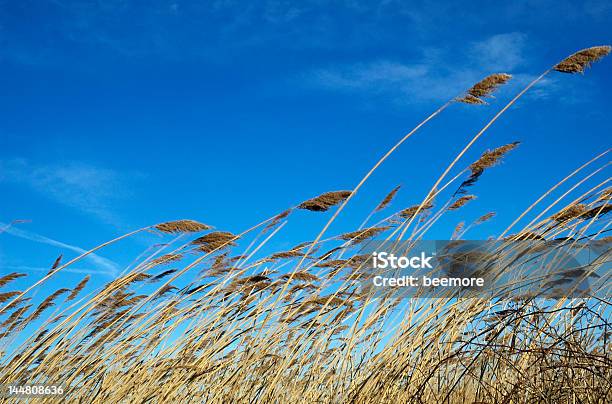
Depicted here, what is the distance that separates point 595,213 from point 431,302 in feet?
3.47

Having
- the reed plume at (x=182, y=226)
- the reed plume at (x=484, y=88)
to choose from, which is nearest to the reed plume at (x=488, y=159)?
the reed plume at (x=484, y=88)

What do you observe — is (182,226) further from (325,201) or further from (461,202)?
(461,202)

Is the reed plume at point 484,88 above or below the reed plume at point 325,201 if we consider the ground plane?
above

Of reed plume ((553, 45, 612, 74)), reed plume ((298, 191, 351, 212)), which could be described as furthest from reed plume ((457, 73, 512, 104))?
reed plume ((298, 191, 351, 212))

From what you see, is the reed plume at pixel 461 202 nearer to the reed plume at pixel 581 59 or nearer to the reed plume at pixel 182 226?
the reed plume at pixel 581 59

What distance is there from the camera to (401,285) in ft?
11.9

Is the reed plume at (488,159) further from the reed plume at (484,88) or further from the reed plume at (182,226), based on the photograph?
the reed plume at (182,226)

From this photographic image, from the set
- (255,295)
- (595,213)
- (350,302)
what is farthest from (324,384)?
(595,213)

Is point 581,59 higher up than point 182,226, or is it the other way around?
point 581,59

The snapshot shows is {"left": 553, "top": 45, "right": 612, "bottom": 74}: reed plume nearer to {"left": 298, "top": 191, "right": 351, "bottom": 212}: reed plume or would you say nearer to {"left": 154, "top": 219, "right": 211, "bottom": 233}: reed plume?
{"left": 298, "top": 191, "right": 351, "bottom": 212}: reed plume

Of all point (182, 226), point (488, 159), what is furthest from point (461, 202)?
point (182, 226)

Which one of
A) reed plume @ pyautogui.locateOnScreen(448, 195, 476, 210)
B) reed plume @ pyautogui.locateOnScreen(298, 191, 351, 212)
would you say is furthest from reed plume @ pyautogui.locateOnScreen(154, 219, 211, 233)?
reed plume @ pyautogui.locateOnScreen(448, 195, 476, 210)
